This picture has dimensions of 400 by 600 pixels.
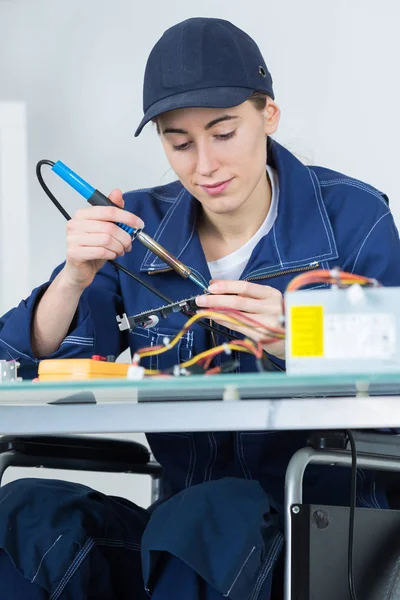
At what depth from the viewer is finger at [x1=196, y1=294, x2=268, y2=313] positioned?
114 cm

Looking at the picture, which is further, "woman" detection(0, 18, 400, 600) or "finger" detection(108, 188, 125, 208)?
"finger" detection(108, 188, 125, 208)

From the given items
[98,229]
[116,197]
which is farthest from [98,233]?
[116,197]

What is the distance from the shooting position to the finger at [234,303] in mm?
1141

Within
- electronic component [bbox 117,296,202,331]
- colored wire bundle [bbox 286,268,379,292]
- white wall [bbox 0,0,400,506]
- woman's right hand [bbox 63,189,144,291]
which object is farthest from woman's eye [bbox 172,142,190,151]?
white wall [bbox 0,0,400,506]

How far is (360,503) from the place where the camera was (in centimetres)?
146

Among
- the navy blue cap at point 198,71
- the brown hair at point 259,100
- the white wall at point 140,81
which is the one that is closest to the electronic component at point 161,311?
the navy blue cap at point 198,71

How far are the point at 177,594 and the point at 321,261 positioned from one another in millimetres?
713

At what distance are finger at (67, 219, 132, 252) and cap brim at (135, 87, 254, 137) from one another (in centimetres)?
20

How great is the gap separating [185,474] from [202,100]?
2.02 feet

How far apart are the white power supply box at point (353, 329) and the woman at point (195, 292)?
0.17 m

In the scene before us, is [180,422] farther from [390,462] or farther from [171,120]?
[171,120]

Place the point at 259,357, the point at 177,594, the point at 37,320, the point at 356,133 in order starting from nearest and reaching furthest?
the point at 259,357 < the point at 177,594 < the point at 37,320 < the point at 356,133

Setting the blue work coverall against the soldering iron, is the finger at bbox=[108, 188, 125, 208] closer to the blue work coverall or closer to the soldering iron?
the soldering iron

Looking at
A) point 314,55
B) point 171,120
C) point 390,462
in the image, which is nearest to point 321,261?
point 171,120
